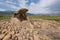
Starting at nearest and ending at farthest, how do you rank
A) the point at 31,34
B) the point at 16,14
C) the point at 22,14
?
1. the point at 31,34
2. the point at 16,14
3. the point at 22,14

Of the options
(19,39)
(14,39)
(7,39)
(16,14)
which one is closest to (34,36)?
(19,39)

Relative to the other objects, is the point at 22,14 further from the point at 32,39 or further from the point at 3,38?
the point at 32,39

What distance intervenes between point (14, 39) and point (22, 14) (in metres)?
5.97

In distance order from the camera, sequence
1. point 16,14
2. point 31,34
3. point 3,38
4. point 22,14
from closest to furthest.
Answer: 1. point 31,34
2. point 3,38
3. point 16,14
4. point 22,14

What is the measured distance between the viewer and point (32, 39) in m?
4.20

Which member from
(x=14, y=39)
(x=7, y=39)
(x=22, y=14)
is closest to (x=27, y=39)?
(x=14, y=39)

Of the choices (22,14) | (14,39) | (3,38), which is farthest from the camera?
(22,14)

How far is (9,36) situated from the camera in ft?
17.5

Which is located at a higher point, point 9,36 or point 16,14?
point 16,14

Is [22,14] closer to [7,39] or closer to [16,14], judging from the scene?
[16,14]

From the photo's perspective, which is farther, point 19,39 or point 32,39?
point 19,39

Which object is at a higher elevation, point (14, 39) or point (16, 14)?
point (16, 14)

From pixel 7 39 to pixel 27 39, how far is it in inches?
45.2

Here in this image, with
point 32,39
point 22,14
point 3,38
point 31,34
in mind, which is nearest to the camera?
point 32,39
